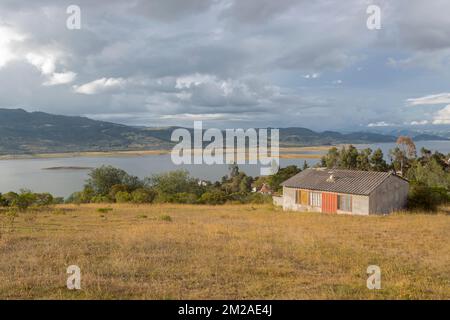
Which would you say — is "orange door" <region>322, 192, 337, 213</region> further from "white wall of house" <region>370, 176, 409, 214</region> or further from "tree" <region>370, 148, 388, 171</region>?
"tree" <region>370, 148, 388, 171</region>

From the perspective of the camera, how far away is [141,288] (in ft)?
27.4

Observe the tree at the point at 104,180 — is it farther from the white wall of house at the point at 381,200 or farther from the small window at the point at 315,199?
the small window at the point at 315,199

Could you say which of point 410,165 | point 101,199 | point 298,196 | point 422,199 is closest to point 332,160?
point 410,165

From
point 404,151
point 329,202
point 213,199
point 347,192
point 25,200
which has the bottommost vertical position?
point 213,199

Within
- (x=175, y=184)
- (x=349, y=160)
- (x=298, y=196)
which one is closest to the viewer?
(x=298, y=196)

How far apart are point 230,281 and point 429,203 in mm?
27601

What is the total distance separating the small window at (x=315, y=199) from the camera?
1209 inches

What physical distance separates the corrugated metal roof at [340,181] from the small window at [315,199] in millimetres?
499

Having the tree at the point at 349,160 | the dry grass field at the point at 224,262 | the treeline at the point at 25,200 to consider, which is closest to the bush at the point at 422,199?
the dry grass field at the point at 224,262

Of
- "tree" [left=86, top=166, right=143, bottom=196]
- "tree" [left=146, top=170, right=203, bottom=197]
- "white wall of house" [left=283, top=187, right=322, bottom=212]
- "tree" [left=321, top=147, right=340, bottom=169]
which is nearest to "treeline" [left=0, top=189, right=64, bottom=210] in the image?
"tree" [left=146, top=170, right=203, bottom=197]

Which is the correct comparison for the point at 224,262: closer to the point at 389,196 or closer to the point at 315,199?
the point at 315,199

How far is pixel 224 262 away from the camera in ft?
37.0

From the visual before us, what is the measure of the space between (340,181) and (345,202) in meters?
2.22
